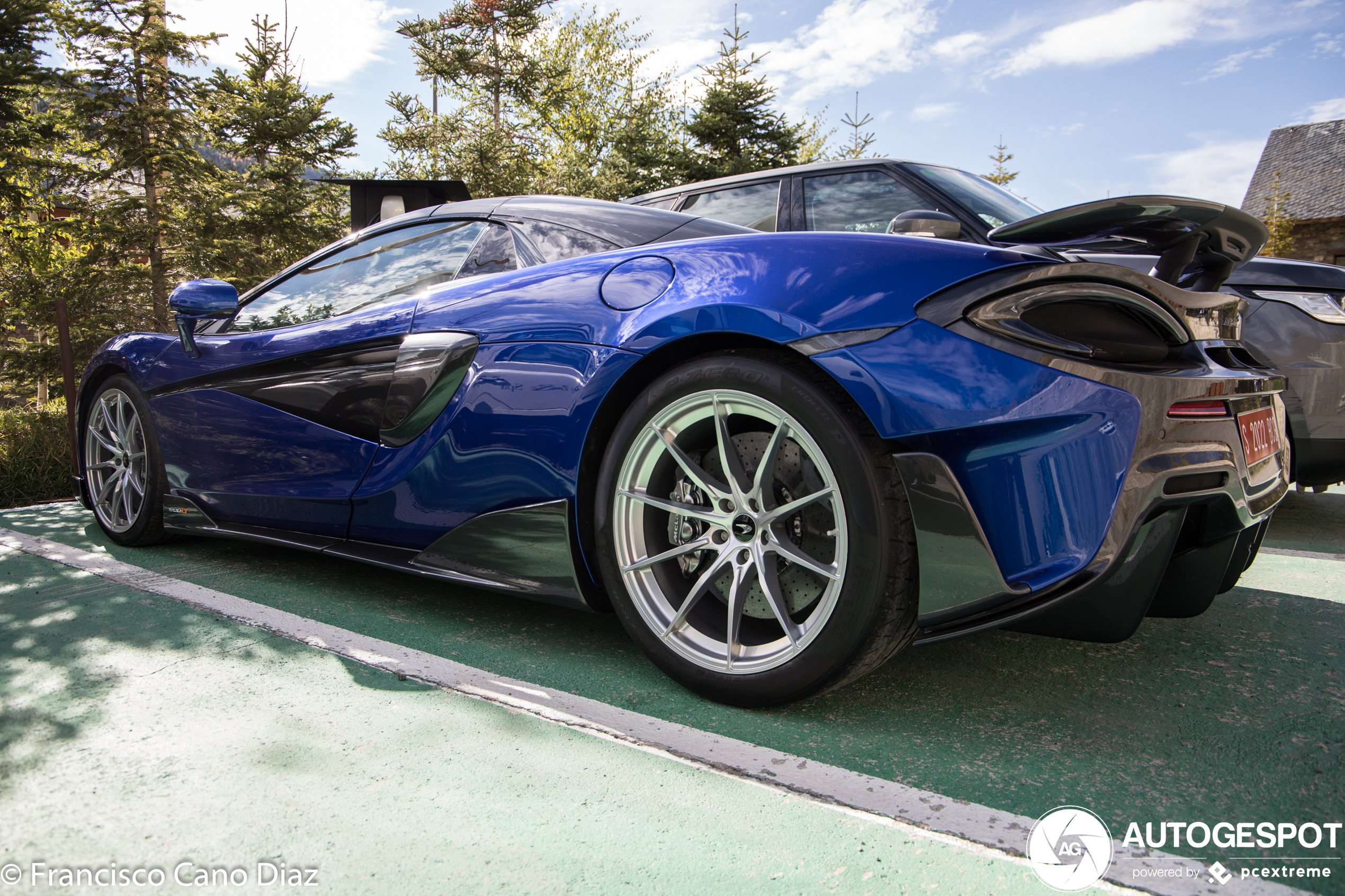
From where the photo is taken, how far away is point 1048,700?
6.14 feet

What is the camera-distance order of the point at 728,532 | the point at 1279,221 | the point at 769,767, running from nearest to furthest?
the point at 769,767, the point at 728,532, the point at 1279,221

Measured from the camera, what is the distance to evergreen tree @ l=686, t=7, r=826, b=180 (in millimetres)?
16516

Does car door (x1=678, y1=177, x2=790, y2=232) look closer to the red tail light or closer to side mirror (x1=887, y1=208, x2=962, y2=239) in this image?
side mirror (x1=887, y1=208, x2=962, y2=239)

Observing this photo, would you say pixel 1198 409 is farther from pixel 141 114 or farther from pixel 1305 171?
pixel 1305 171

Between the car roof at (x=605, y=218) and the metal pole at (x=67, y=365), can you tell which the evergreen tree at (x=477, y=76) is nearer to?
the metal pole at (x=67, y=365)

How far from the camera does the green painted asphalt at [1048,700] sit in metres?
1.48

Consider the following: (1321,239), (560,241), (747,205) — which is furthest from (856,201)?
(1321,239)

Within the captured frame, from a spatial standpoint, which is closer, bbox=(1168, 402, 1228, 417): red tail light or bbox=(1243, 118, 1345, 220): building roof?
bbox=(1168, 402, 1228, 417): red tail light

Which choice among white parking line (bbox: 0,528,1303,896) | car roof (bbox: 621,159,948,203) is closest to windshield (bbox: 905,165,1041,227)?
car roof (bbox: 621,159,948,203)

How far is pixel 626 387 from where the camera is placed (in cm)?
199

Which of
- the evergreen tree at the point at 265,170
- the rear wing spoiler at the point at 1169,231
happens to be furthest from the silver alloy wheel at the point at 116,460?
the evergreen tree at the point at 265,170

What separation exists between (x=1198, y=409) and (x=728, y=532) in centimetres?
95

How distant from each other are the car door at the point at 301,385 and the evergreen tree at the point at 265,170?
41.5 ft

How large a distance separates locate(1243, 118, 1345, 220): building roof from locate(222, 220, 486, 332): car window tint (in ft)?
115
